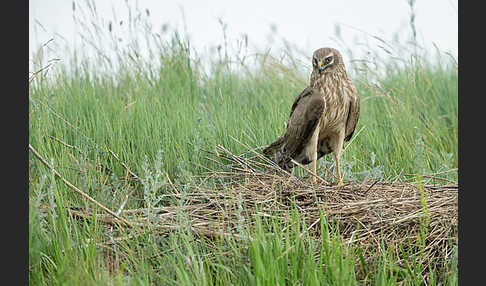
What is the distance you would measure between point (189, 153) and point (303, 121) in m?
1.03

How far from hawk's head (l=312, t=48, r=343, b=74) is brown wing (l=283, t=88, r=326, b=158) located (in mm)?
202

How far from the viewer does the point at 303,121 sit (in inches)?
156

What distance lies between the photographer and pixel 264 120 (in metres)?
4.93

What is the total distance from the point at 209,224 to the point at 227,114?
189 cm

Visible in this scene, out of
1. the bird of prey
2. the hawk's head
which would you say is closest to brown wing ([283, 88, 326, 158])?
the bird of prey

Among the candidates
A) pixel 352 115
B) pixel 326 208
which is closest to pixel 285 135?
pixel 352 115

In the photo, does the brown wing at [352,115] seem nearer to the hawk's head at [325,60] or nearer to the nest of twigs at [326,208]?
the hawk's head at [325,60]

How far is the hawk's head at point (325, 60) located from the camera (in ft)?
13.3

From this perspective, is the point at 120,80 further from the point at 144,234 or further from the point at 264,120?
the point at 144,234

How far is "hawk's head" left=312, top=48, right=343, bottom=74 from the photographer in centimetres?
404

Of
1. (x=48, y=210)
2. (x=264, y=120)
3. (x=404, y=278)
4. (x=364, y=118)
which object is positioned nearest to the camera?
(x=404, y=278)

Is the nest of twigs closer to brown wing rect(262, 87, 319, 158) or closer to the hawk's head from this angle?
brown wing rect(262, 87, 319, 158)

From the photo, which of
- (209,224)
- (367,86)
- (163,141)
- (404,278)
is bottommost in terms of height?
(404,278)

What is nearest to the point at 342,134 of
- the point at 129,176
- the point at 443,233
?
the point at 443,233
